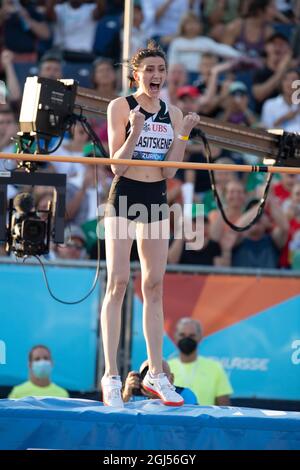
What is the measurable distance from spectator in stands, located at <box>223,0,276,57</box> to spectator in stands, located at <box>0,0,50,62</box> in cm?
242

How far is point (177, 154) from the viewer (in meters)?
8.28

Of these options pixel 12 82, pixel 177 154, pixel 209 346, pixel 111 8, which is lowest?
pixel 209 346

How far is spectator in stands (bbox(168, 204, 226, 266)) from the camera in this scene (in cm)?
1152

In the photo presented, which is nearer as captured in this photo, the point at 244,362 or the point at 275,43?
the point at 244,362

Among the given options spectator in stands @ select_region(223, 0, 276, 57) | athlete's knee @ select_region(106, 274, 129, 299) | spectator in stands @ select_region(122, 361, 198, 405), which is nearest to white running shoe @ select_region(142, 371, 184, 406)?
spectator in stands @ select_region(122, 361, 198, 405)

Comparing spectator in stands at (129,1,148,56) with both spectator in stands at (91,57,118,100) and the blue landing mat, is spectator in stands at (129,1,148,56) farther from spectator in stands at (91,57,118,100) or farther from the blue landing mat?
the blue landing mat

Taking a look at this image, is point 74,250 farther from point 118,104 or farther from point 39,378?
point 118,104

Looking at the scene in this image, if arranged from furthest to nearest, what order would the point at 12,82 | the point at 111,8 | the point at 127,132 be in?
the point at 111,8
the point at 12,82
the point at 127,132

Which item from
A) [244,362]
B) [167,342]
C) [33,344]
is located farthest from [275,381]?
[33,344]

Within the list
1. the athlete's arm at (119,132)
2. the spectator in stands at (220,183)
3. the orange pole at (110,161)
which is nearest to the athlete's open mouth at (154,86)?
the athlete's arm at (119,132)

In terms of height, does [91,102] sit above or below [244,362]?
above

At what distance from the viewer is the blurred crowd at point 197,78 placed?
11961 mm

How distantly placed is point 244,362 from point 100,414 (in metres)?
3.45
